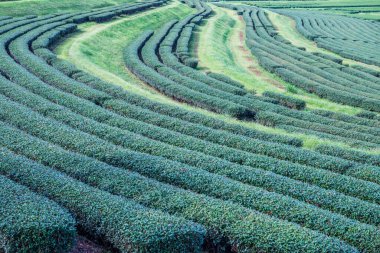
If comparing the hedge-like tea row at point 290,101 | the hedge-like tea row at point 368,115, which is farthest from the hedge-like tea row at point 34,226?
the hedge-like tea row at point 368,115

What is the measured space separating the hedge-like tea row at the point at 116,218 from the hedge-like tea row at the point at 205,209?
2.83ft

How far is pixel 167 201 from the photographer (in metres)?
14.9

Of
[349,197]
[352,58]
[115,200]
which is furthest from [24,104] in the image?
[352,58]

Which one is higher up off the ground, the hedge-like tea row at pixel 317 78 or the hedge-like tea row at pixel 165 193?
the hedge-like tea row at pixel 165 193

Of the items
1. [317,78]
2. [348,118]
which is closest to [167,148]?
[348,118]

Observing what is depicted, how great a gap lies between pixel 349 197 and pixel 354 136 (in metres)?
10.5

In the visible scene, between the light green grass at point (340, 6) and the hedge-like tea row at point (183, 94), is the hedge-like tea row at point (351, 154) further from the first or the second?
the light green grass at point (340, 6)

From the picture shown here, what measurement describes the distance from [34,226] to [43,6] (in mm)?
56221

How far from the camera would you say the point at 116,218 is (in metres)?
13.2

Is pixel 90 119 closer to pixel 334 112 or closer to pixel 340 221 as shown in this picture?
pixel 340 221

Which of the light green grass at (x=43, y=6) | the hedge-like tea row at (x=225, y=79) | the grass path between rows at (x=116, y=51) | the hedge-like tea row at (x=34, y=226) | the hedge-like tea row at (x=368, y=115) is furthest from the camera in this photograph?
the light green grass at (x=43, y=6)

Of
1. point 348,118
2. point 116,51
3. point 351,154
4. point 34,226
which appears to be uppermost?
point 34,226

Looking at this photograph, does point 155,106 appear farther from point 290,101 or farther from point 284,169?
point 290,101

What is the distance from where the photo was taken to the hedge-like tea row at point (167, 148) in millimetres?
16703
